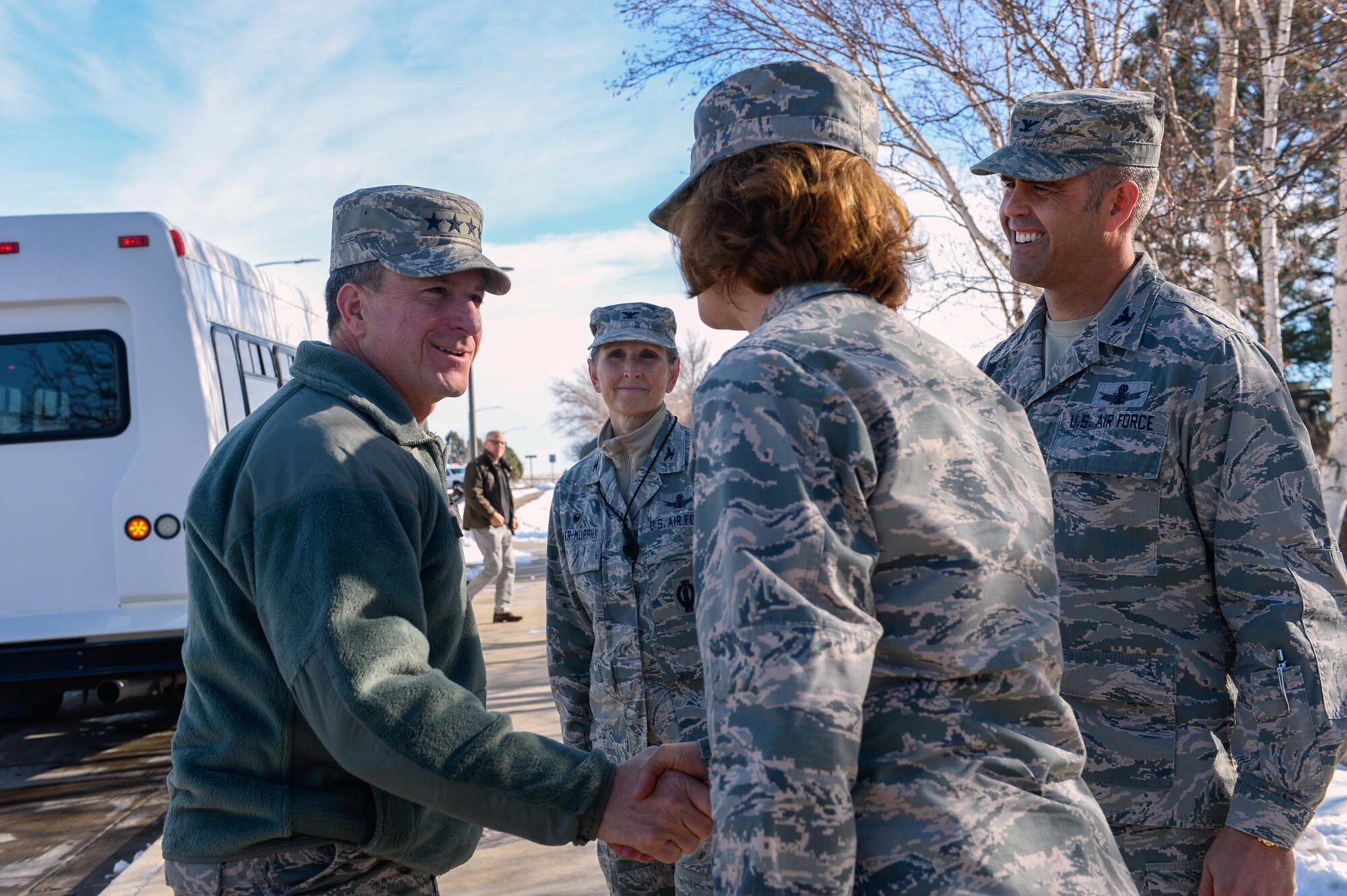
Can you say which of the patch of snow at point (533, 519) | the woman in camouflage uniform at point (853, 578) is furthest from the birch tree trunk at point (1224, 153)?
the patch of snow at point (533, 519)

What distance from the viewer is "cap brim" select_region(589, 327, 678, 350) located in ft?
13.4

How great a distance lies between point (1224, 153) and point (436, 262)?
832 centimetres

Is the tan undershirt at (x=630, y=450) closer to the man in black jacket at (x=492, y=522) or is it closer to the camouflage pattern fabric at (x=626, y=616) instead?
the camouflage pattern fabric at (x=626, y=616)

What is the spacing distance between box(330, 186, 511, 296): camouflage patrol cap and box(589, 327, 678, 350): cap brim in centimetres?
178

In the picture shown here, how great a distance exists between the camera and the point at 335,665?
5.76 ft

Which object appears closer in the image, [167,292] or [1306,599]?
[1306,599]

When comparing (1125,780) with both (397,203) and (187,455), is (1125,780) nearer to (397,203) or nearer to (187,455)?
(397,203)

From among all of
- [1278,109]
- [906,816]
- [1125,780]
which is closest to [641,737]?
[1125,780]

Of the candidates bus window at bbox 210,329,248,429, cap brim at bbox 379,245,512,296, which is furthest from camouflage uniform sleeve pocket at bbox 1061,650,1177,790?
bus window at bbox 210,329,248,429

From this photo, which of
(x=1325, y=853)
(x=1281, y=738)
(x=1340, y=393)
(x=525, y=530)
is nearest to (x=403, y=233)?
(x=1281, y=738)

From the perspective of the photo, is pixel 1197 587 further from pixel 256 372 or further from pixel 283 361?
pixel 283 361

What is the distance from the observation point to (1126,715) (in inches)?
92.4

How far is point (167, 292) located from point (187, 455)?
996 millimetres

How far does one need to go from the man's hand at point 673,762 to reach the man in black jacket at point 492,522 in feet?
30.0
